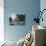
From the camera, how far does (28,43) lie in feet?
10.4

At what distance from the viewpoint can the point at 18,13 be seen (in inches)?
A: 212

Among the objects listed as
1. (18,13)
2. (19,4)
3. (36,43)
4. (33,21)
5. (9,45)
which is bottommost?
(9,45)

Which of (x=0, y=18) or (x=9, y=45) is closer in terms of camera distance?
(x=9, y=45)

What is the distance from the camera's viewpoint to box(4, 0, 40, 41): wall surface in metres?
5.32

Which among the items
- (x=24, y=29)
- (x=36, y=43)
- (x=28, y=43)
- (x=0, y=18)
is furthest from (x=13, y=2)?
(x=36, y=43)

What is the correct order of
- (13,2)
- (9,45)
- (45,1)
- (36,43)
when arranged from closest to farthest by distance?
(36,43) → (9,45) → (45,1) → (13,2)

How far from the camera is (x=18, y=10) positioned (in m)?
5.36

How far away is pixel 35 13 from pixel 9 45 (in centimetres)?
213

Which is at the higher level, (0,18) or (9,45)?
(0,18)

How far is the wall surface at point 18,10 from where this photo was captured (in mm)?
5316

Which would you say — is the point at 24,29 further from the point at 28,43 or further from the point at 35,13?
the point at 28,43

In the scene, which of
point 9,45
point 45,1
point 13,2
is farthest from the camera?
point 13,2

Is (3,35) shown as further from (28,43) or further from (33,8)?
(28,43)

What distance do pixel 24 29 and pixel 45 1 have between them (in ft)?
4.86
